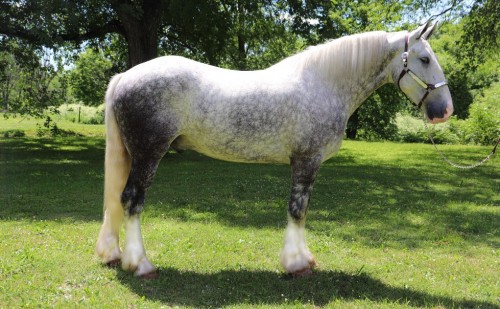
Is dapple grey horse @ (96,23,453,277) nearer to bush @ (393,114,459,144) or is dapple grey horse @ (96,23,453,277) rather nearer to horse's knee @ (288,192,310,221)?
horse's knee @ (288,192,310,221)

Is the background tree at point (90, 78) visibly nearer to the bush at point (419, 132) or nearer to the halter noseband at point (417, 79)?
the bush at point (419, 132)

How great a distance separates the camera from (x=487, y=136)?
23516mm

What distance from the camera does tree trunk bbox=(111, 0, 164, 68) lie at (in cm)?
1291

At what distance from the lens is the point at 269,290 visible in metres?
4.46

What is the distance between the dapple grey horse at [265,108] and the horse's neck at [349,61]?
0.01m

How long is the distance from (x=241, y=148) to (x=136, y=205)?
1248mm

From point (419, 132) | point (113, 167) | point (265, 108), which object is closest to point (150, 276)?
point (113, 167)

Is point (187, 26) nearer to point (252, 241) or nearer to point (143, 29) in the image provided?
point (143, 29)

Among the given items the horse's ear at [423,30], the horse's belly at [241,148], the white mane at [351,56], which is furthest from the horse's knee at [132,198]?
the horse's ear at [423,30]

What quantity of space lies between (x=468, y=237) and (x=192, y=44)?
41.3ft

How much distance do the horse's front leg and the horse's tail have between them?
71.6 inches

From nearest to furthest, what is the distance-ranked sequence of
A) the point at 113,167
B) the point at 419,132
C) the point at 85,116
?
the point at 113,167
the point at 419,132
the point at 85,116

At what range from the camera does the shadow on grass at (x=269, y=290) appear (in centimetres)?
421

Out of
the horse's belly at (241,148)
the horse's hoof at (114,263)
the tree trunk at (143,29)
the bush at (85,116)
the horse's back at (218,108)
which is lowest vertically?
the horse's hoof at (114,263)
